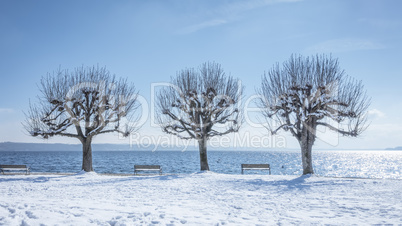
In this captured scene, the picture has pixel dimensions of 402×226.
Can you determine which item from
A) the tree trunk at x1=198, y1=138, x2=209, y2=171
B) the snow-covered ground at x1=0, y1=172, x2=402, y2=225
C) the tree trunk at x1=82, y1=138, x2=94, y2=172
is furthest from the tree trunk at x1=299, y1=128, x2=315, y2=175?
the tree trunk at x1=82, y1=138, x2=94, y2=172

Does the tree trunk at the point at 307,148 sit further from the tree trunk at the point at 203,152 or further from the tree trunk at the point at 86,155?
the tree trunk at the point at 86,155

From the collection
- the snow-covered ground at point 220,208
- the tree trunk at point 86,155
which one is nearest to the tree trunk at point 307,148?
the snow-covered ground at point 220,208

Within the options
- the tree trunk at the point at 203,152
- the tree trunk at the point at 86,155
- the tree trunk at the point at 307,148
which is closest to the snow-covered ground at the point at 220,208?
the tree trunk at the point at 307,148

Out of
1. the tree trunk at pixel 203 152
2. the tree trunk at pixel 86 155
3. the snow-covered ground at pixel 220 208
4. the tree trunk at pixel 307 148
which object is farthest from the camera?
the tree trunk at pixel 203 152

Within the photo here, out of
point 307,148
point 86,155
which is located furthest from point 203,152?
point 86,155

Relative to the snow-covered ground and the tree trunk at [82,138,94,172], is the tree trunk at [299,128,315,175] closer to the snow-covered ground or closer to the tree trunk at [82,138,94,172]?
the snow-covered ground

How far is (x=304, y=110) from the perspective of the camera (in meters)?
17.5

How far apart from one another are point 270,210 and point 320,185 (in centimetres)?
687

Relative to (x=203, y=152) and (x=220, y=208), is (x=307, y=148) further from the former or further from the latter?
(x=220, y=208)

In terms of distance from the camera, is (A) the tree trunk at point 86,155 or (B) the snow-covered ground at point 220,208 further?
(A) the tree trunk at point 86,155

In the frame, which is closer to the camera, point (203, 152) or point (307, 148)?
point (307, 148)

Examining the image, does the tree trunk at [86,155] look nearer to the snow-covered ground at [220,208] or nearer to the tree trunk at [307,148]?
A: the snow-covered ground at [220,208]

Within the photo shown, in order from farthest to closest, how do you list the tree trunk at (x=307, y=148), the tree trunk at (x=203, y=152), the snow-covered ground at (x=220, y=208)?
the tree trunk at (x=203, y=152) → the tree trunk at (x=307, y=148) → the snow-covered ground at (x=220, y=208)

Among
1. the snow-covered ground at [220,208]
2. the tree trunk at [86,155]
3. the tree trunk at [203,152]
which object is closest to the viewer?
the snow-covered ground at [220,208]
